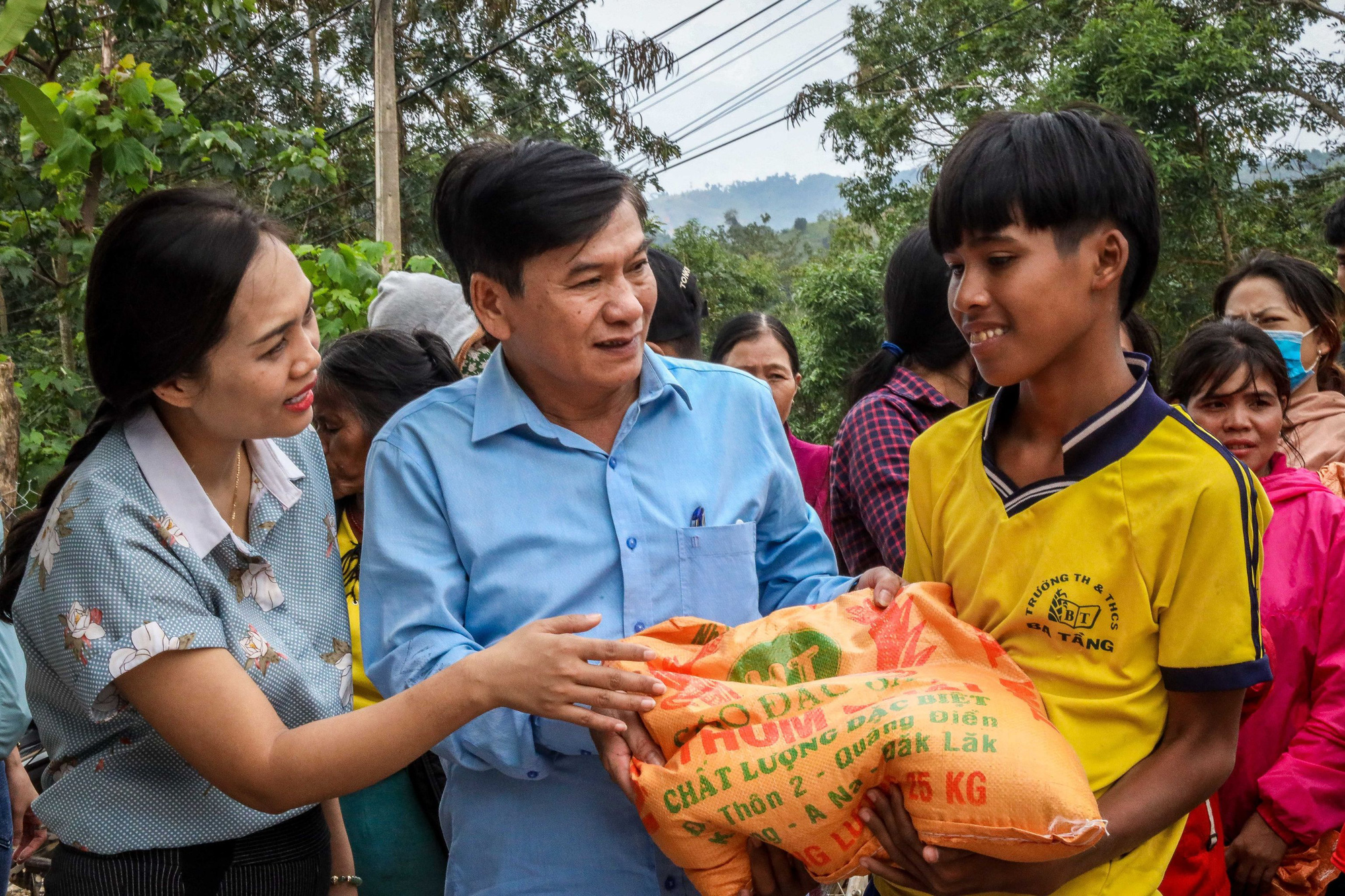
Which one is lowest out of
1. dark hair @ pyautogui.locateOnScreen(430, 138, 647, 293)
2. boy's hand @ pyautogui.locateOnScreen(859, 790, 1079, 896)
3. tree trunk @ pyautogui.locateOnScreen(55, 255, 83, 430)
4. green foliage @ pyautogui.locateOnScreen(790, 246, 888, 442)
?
green foliage @ pyautogui.locateOnScreen(790, 246, 888, 442)

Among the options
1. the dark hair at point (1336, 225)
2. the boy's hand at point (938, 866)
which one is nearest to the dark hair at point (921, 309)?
the boy's hand at point (938, 866)

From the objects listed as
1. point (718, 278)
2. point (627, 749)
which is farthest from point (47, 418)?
point (718, 278)

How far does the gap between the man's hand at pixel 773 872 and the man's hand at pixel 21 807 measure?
7.46ft

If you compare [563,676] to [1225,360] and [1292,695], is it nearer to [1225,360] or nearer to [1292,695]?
[1292,695]

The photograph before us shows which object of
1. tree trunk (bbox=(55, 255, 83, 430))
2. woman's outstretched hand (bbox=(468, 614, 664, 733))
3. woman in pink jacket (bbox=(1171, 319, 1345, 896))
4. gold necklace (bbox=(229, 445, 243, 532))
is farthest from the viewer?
tree trunk (bbox=(55, 255, 83, 430))

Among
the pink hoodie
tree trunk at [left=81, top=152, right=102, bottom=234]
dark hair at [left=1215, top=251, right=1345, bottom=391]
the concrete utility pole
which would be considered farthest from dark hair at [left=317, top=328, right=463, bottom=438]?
the concrete utility pole

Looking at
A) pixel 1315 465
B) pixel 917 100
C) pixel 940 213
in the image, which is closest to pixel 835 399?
pixel 917 100

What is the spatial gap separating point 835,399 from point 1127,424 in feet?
51.0

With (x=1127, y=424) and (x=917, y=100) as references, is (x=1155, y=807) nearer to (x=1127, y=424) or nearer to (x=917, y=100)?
(x=1127, y=424)

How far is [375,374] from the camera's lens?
8.42ft

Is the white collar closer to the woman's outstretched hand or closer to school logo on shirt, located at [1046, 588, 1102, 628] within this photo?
the woman's outstretched hand

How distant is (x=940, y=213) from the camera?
67.3 inches

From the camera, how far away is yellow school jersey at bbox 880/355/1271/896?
144 centimetres

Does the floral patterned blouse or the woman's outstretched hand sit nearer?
the woman's outstretched hand
